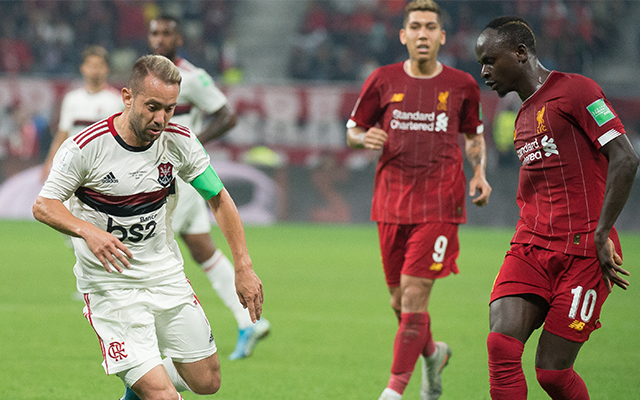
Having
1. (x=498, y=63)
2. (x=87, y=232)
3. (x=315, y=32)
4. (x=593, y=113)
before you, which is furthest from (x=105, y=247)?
(x=315, y=32)

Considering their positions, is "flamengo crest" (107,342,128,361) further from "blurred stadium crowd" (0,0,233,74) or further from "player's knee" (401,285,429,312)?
"blurred stadium crowd" (0,0,233,74)

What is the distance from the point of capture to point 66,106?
784 centimetres

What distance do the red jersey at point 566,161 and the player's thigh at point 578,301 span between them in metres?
0.08

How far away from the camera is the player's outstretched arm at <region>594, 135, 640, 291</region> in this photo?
3.25 meters

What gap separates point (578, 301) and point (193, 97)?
3557 mm

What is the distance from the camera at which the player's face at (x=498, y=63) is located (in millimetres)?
3564

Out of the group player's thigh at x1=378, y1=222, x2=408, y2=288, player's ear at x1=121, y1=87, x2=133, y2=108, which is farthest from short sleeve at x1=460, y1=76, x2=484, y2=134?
player's ear at x1=121, y1=87, x2=133, y2=108

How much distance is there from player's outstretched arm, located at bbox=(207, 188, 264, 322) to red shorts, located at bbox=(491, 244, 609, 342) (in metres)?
1.13

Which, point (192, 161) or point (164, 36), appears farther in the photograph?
point (164, 36)

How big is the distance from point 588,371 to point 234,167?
37.0 ft

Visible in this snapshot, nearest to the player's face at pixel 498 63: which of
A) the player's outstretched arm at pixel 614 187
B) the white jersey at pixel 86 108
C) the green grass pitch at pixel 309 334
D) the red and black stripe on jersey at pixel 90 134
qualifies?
the player's outstretched arm at pixel 614 187

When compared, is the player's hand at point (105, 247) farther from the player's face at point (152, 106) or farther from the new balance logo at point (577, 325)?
the new balance logo at point (577, 325)

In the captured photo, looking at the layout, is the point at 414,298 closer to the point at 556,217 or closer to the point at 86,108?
the point at 556,217

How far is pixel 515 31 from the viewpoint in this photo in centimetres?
356
